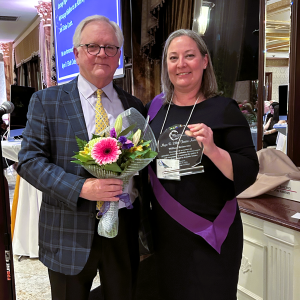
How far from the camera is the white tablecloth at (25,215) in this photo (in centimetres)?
288

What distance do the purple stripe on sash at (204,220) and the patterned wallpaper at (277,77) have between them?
1188mm

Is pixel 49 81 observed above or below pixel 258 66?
above

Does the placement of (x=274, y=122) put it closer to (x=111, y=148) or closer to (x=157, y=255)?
(x=157, y=255)

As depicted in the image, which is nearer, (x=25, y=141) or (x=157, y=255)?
(x=25, y=141)

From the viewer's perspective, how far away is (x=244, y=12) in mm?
2443

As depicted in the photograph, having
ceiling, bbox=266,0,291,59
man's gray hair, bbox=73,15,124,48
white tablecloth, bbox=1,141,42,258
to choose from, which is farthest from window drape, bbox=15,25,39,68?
man's gray hair, bbox=73,15,124,48

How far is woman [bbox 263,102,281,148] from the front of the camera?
2.24 meters

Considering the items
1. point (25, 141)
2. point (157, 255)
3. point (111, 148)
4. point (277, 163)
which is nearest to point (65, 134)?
point (25, 141)

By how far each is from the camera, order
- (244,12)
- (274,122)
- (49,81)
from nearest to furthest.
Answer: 1. (274,122)
2. (244,12)
3. (49,81)

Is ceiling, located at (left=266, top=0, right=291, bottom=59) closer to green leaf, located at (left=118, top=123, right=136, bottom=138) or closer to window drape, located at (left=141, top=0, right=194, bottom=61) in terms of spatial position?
window drape, located at (left=141, top=0, right=194, bottom=61)

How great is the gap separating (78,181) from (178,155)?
1.33ft

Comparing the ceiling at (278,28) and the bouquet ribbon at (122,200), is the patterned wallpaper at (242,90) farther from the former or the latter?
the bouquet ribbon at (122,200)

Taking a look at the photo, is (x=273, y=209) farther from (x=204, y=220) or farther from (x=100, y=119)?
(x=100, y=119)

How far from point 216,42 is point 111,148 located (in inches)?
84.7
